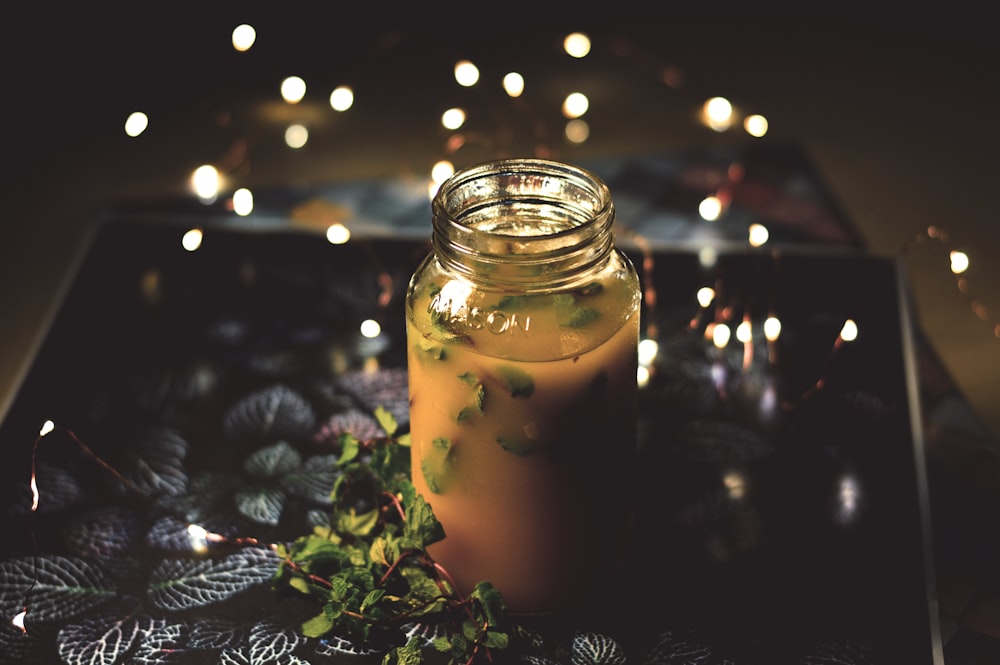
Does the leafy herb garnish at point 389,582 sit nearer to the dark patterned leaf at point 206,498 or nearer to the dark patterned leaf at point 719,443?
the dark patterned leaf at point 206,498

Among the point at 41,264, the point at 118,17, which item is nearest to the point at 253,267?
the point at 41,264

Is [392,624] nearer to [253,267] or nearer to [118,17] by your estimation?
[253,267]

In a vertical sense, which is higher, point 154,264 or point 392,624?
point 154,264

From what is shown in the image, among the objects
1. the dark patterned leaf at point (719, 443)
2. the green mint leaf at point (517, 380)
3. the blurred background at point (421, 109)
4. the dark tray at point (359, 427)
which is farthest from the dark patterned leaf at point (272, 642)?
the blurred background at point (421, 109)

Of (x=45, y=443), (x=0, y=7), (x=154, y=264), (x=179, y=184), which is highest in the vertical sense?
(x=0, y=7)

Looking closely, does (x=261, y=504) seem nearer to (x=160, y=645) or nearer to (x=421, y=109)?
(x=160, y=645)

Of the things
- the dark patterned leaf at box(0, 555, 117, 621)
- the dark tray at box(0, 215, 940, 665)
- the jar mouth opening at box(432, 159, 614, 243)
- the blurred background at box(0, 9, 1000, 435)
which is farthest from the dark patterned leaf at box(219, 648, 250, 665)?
the blurred background at box(0, 9, 1000, 435)

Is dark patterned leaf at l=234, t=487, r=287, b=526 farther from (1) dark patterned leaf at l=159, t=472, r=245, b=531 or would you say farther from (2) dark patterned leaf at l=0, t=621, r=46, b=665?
(2) dark patterned leaf at l=0, t=621, r=46, b=665
